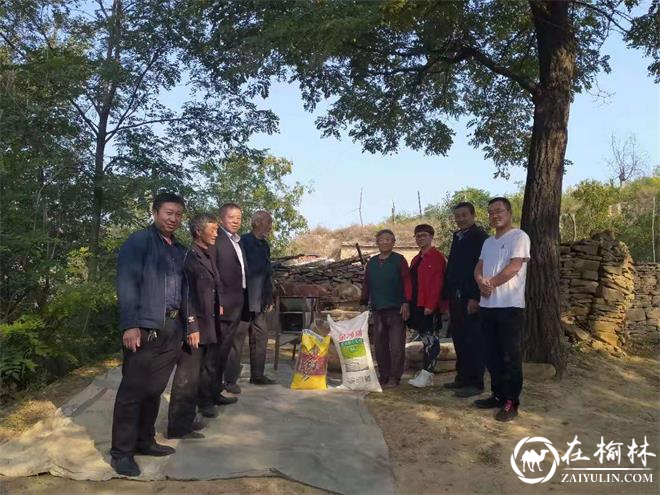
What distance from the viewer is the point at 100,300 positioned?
243 inches

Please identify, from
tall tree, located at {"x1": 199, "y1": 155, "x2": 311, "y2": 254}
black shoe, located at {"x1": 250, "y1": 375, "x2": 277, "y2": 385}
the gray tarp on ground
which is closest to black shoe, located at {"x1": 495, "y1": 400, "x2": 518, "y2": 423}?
the gray tarp on ground

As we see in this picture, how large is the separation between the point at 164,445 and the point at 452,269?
2.88m

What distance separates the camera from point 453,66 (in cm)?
843

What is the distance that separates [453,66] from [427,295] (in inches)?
187

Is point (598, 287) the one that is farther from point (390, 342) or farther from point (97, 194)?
point (97, 194)

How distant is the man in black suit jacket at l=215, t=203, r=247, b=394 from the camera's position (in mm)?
4512

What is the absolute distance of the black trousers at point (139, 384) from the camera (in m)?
3.29

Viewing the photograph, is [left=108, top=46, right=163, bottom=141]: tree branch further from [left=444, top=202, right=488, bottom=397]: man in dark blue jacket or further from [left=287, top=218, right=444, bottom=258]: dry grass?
[left=287, top=218, right=444, bottom=258]: dry grass

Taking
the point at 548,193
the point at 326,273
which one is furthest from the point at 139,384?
the point at 326,273

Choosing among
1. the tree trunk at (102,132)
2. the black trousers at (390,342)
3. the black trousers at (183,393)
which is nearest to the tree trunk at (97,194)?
the tree trunk at (102,132)

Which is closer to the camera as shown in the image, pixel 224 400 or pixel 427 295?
pixel 224 400

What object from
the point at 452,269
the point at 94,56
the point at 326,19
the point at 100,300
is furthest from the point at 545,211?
the point at 94,56

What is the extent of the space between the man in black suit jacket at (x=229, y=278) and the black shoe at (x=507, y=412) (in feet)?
7.41

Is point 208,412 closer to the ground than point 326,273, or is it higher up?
closer to the ground
